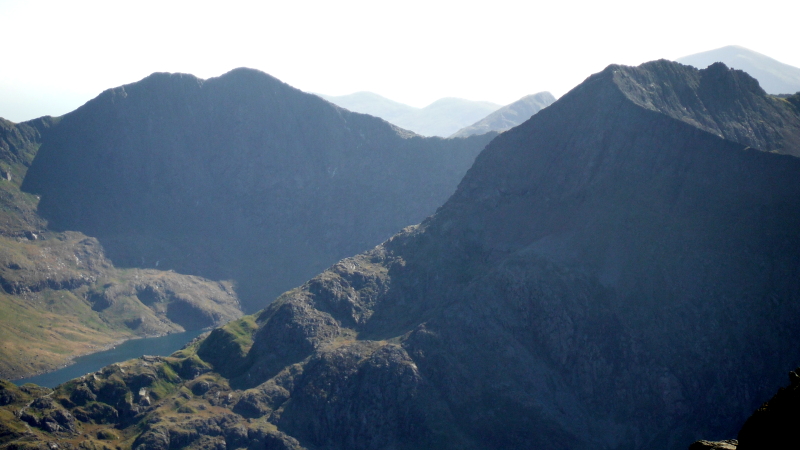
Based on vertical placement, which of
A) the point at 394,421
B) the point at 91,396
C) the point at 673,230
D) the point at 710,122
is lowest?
the point at 394,421

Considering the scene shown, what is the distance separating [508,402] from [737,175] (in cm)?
9348

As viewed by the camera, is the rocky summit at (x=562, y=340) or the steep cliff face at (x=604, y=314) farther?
the steep cliff face at (x=604, y=314)

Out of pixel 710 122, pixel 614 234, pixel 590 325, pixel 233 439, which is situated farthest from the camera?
pixel 710 122

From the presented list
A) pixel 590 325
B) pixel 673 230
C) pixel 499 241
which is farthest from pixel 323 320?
pixel 673 230

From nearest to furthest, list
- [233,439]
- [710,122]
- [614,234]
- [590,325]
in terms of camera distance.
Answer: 1. [233,439]
2. [590,325]
3. [614,234]
4. [710,122]

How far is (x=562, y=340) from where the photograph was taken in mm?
168000

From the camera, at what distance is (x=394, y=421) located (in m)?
157

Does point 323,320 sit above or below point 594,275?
below

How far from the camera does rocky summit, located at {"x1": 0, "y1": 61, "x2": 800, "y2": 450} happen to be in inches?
5979

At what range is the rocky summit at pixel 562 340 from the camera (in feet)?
498

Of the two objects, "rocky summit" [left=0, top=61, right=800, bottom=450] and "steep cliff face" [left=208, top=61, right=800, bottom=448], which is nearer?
"rocky summit" [left=0, top=61, right=800, bottom=450]

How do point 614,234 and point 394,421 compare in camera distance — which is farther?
point 614,234

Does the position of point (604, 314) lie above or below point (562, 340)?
above

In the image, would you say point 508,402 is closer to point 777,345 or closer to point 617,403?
point 617,403
